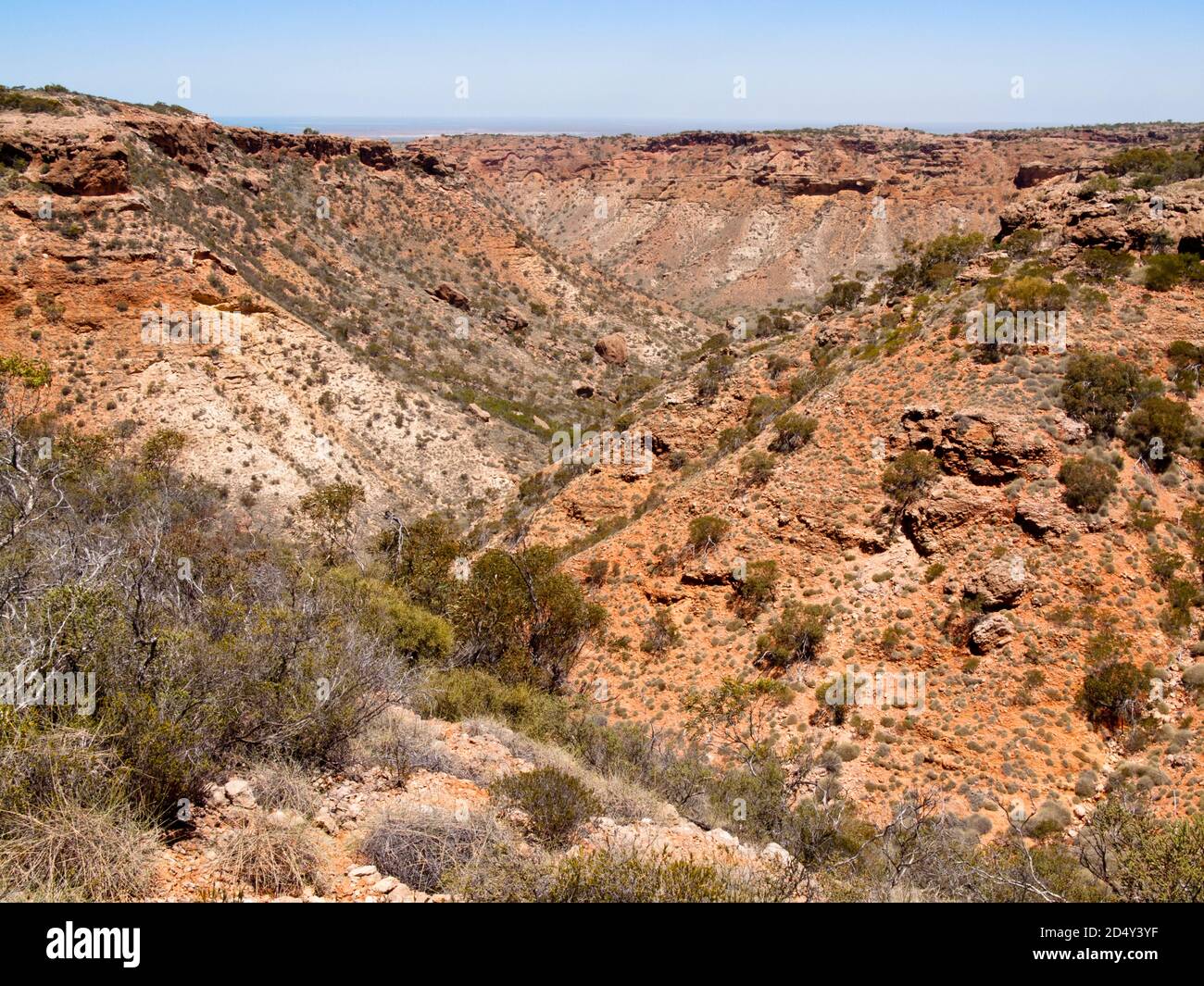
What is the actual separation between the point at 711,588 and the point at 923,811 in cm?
666

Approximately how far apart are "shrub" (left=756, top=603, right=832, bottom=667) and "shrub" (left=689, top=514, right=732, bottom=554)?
9.01ft

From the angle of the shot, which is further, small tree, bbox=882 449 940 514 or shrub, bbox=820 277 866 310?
shrub, bbox=820 277 866 310

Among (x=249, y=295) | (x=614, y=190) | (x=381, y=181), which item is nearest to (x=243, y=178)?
(x=381, y=181)

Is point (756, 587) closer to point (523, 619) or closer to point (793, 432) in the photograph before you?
point (793, 432)

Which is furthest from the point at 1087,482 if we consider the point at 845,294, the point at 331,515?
the point at 331,515

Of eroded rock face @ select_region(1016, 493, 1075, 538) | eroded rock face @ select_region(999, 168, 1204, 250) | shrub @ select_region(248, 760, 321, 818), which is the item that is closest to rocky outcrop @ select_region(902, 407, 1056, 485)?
eroded rock face @ select_region(1016, 493, 1075, 538)

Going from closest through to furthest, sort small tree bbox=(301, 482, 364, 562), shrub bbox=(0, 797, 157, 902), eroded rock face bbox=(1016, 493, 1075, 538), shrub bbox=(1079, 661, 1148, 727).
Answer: shrub bbox=(0, 797, 157, 902), shrub bbox=(1079, 661, 1148, 727), eroded rock face bbox=(1016, 493, 1075, 538), small tree bbox=(301, 482, 364, 562)

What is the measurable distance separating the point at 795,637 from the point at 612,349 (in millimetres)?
34789

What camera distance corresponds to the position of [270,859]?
17.6ft

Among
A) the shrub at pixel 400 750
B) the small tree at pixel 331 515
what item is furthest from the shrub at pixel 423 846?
the small tree at pixel 331 515

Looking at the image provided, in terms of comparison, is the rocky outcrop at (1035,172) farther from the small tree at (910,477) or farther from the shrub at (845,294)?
the small tree at (910,477)

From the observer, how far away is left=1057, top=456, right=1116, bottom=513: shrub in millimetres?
13407

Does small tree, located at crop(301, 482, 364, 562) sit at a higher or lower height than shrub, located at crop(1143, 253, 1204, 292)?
lower

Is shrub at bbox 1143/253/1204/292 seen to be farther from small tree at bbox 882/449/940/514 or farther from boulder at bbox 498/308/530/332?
boulder at bbox 498/308/530/332
